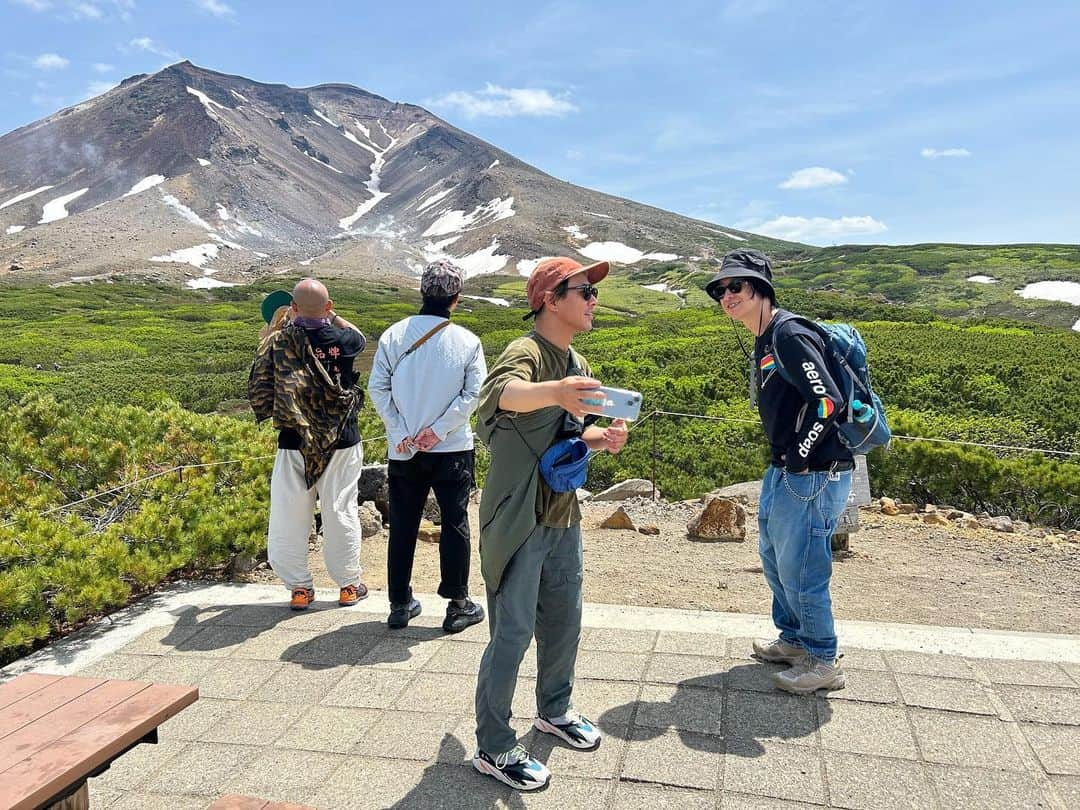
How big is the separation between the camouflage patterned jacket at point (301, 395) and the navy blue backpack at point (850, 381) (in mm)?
2190

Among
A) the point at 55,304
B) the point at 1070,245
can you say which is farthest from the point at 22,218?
the point at 1070,245

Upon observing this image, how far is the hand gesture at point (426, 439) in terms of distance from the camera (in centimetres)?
349

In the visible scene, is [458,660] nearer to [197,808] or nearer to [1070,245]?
[197,808]

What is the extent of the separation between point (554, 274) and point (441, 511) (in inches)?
65.6

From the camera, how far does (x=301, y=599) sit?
4.05 meters

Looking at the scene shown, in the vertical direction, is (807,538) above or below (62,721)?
above

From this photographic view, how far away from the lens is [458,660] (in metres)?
3.40

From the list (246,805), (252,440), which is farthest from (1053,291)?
(246,805)

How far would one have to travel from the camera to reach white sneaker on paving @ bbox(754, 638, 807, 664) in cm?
317

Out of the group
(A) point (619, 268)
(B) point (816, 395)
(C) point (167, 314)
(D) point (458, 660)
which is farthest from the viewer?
(A) point (619, 268)

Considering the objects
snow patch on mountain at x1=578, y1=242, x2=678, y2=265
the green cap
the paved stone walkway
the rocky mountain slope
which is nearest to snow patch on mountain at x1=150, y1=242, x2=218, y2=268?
the rocky mountain slope

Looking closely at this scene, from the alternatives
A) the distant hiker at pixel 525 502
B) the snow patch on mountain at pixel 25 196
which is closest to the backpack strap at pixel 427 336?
the distant hiker at pixel 525 502

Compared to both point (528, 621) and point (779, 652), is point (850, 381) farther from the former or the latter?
point (528, 621)

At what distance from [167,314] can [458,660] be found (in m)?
44.7
